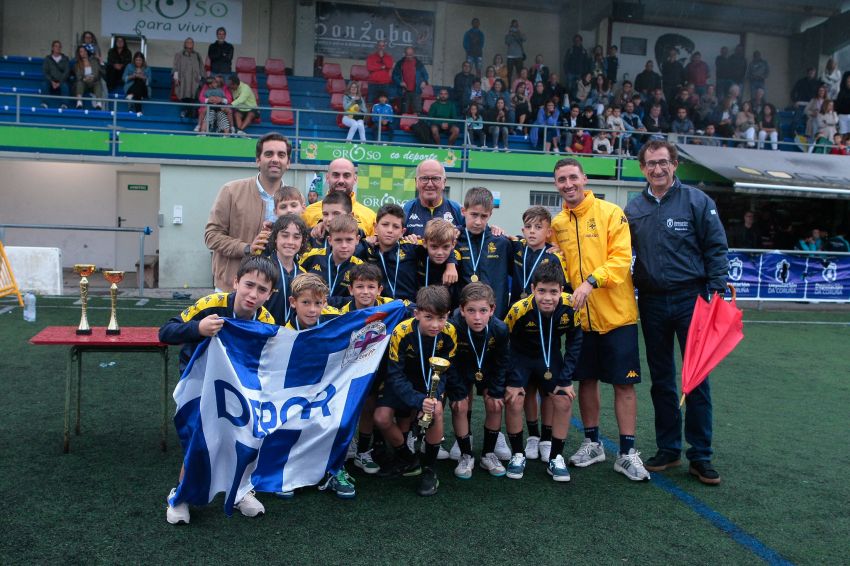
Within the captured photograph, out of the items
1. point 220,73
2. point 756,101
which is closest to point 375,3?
point 220,73

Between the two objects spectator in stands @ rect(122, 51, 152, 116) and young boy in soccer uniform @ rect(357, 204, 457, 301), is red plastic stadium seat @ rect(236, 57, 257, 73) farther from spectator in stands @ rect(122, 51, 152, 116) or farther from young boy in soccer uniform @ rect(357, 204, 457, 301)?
young boy in soccer uniform @ rect(357, 204, 457, 301)

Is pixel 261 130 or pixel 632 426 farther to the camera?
pixel 261 130

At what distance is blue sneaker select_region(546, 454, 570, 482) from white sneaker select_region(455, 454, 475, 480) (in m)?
0.49

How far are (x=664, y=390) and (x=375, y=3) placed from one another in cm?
1800

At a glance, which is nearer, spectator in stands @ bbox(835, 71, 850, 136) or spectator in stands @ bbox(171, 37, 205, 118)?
spectator in stands @ bbox(171, 37, 205, 118)

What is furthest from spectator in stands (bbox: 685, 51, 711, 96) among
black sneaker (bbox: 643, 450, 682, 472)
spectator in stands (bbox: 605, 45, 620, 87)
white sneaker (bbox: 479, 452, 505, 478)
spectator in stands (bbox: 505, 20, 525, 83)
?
white sneaker (bbox: 479, 452, 505, 478)

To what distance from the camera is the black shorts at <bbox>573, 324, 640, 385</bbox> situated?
4844 millimetres

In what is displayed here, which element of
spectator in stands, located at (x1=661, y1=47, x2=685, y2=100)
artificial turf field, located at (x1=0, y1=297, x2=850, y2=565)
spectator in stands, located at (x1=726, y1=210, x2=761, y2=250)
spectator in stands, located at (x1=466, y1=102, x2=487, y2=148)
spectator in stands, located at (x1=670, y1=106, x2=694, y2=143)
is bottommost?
artificial turf field, located at (x1=0, y1=297, x2=850, y2=565)

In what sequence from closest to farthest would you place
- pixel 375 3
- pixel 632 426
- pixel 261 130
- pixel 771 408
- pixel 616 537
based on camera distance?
pixel 616 537 → pixel 632 426 → pixel 771 408 → pixel 261 130 → pixel 375 3

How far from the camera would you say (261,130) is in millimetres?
16953

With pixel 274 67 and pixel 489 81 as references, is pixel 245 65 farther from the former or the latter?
pixel 489 81

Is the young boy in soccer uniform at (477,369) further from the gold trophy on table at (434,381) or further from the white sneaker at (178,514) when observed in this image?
the white sneaker at (178,514)

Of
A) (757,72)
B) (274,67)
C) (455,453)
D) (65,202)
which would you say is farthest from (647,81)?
(455,453)

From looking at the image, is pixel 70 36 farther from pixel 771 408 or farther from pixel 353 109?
pixel 771 408
